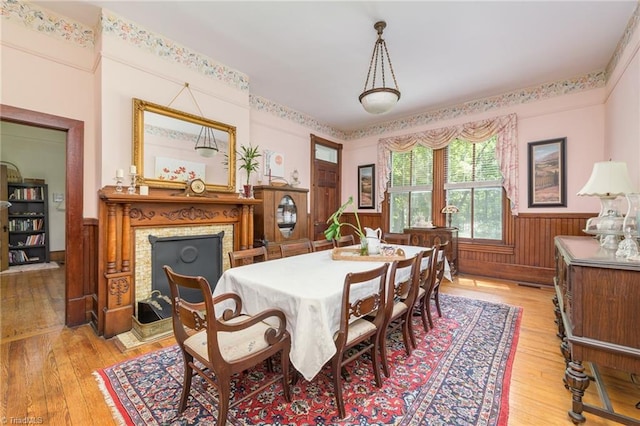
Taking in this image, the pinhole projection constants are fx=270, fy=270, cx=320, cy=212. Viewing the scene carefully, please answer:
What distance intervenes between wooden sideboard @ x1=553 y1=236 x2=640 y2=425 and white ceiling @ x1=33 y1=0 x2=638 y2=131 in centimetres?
243

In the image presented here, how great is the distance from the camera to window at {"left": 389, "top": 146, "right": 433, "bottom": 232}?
5184 millimetres

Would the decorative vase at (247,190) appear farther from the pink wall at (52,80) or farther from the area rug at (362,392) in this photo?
the area rug at (362,392)

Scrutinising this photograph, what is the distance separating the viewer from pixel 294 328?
1.57m

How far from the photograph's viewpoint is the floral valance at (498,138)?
426 centimetres

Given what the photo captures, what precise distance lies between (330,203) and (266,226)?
2337 mm

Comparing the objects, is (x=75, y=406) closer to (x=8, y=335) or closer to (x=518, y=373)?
(x=8, y=335)

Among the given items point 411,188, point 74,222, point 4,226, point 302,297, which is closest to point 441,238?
point 411,188

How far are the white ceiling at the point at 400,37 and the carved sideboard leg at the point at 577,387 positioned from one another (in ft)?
9.67

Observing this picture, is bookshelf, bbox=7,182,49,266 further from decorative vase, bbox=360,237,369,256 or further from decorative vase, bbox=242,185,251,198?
decorative vase, bbox=360,237,369,256

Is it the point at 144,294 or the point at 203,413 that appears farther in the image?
the point at 144,294

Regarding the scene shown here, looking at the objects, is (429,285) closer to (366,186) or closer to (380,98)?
(380,98)

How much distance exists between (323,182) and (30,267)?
6.07 m

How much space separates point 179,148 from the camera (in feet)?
10.4

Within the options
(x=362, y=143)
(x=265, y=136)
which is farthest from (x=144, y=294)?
(x=362, y=143)
